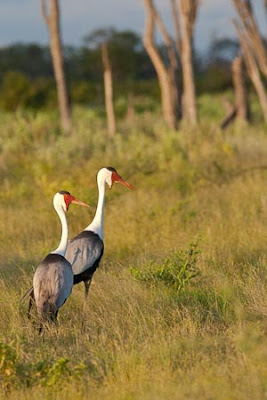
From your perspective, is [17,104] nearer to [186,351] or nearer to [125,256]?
[125,256]

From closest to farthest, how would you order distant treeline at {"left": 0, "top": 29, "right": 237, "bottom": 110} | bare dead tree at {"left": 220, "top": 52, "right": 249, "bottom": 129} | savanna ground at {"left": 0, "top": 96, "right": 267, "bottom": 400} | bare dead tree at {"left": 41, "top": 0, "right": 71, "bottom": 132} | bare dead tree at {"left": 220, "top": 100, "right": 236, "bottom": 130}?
1. savanna ground at {"left": 0, "top": 96, "right": 267, "bottom": 400}
2. bare dead tree at {"left": 41, "top": 0, "right": 71, "bottom": 132}
3. bare dead tree at {"left": 220, "top": 100, "right": 236, "bottom": 130}
4. bare dead tree at {"left": 220, "top": 52, "right": 249, "bottom": 129}
5. distant treeline at {"left": 0, "top": 29, "right": 237, "bottom": 110}

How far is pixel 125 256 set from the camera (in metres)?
9.29

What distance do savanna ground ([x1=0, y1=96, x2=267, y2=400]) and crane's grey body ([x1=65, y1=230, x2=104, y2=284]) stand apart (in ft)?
0.78

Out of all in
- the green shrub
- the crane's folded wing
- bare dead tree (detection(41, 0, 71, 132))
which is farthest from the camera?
bare dead tree (detection(41, 0, 71, 132))

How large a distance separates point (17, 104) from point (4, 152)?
21146 mm

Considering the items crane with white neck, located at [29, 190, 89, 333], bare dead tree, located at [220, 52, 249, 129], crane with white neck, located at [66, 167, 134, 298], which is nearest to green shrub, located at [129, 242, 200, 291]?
crane with white neck, located at [66, 167, 134, 298]

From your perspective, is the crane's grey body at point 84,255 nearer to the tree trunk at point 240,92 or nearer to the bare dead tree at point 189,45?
the bare dead tree at point 189,45

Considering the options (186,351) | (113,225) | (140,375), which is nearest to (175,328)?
(186,351)

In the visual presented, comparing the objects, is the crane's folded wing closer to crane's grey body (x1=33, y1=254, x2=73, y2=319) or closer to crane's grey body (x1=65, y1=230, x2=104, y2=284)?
crane's grey body (x1=65, y1=230, x2=104, y2=284)

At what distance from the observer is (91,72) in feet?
188

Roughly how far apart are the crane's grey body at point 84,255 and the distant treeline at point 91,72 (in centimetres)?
2915

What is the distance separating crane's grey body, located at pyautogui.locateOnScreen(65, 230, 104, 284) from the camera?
7281 millimetres

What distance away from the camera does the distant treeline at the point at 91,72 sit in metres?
37.8

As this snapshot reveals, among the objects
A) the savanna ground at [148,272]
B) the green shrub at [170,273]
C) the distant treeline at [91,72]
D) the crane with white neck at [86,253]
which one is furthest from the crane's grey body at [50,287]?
the distant treeline at [91,72]
